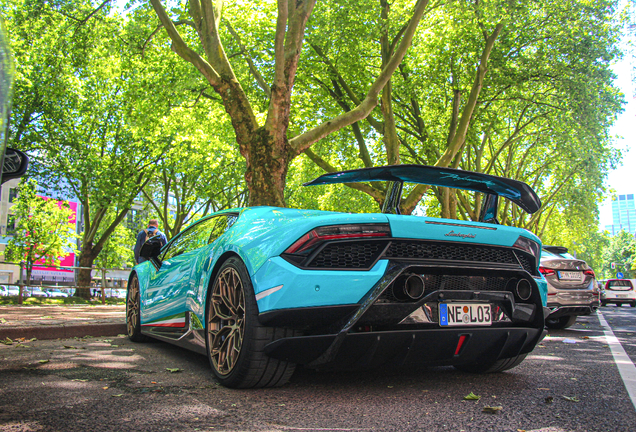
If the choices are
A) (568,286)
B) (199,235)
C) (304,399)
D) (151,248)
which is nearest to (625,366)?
(304,399)

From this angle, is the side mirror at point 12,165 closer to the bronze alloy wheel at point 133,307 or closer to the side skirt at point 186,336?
the side skirt at point 186,336

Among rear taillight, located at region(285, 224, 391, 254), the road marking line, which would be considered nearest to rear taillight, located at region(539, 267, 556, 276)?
the road marking line

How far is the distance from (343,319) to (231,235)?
1.15 meters

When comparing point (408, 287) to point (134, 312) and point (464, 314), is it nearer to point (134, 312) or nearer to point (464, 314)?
point (464, 314)

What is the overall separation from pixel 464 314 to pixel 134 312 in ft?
13.3

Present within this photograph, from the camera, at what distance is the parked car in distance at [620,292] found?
27.0 metres

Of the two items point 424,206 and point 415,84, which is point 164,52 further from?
point 424,206

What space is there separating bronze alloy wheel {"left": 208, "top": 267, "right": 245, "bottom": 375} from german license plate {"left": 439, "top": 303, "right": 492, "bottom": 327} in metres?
1.25

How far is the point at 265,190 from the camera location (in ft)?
30.5

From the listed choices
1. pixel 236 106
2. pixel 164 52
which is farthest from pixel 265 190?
pixel 164 52

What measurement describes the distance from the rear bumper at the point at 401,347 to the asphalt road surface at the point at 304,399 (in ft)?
0.74

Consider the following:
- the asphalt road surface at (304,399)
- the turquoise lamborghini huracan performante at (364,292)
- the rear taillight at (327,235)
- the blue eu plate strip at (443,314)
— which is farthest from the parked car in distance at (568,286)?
the rear taillight at (327,235)

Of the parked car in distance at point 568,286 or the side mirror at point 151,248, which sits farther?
the parked car in distance at point 568,286

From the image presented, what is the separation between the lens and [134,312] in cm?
595
